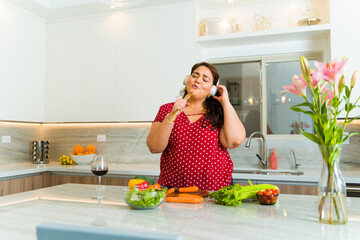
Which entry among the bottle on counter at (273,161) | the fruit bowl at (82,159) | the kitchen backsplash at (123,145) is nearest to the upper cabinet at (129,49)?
the kitchen backsplash at (123,145)

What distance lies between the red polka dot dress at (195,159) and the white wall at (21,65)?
2.35m

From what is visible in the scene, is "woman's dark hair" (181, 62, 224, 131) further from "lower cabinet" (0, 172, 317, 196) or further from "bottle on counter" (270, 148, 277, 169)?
"bottle on counter" (270, 148, 277, 169)

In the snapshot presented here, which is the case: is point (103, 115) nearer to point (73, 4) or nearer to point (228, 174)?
point (73, 4)

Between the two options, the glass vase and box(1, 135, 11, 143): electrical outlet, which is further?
box(1, 135, 11, 143): electrical outlet

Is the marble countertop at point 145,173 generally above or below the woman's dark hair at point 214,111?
below

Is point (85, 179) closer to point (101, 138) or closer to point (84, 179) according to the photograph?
point (84, 179)

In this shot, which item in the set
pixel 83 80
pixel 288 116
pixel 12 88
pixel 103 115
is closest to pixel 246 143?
pixel 288 116

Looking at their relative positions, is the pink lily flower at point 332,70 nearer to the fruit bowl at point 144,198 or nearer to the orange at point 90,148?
the fruit bowl at point 144,198

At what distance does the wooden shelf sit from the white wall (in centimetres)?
199

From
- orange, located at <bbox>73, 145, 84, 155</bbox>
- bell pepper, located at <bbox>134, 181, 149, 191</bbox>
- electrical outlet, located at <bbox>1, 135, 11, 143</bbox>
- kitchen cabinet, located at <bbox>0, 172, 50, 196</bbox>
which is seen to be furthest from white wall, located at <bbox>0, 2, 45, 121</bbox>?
bell pepper, located at <bbox>134, 181, 149, 191</bbox>

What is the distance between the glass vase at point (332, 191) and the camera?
112cm

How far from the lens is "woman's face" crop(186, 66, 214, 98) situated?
6.52 feet

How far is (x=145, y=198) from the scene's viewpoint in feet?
4.26

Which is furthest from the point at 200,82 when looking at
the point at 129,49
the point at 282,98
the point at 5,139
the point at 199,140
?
the point at 5,139
